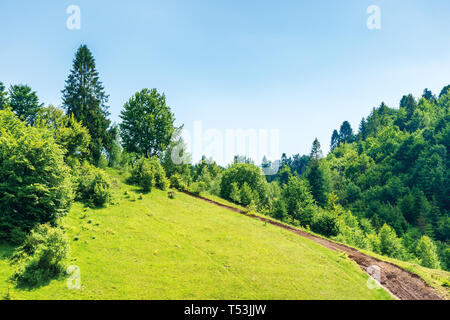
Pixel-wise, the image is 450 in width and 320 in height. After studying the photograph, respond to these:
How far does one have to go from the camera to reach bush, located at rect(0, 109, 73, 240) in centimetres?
2086

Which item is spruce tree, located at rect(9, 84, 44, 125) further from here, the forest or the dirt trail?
the dirt trail

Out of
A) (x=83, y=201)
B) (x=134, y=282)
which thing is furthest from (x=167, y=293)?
(x=83, y=201)

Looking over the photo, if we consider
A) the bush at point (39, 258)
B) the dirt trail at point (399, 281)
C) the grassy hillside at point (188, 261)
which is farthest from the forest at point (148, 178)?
the dirt trail at point (399, 281)

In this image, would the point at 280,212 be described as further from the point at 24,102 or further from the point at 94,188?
the point at 24,102

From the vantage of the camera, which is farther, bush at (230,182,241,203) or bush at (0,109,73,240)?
bush at (230,182,241,203)

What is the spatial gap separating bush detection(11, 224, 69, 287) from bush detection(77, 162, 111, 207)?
35.4 ft

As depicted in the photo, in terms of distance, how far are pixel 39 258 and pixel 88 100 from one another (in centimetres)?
3977

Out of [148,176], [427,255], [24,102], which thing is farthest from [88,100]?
[427,255]

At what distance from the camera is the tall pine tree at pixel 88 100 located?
48.4 meters

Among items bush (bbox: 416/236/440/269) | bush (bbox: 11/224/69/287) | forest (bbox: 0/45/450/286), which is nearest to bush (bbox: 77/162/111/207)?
forest (bbox: 0/45/450/286)

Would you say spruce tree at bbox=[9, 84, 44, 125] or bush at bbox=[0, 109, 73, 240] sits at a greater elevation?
spruce tree at bbox=[9, 84, 44, 125]

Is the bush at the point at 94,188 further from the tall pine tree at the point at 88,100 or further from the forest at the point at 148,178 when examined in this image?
the tall pine tree at the point at 88,100

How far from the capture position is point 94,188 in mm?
31188

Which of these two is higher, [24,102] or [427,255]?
[24,102]
